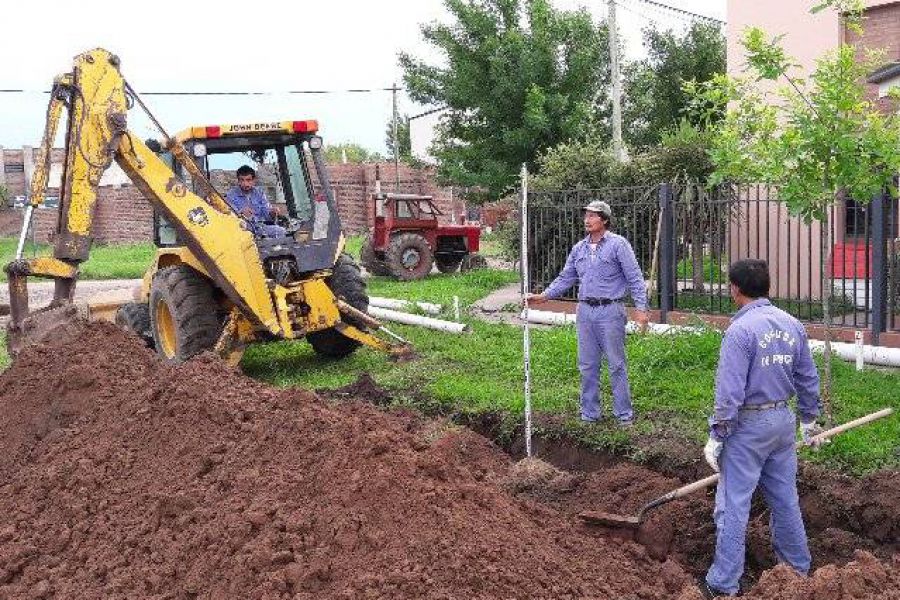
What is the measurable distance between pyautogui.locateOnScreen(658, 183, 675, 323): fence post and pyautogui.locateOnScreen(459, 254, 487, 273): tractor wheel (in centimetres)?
977

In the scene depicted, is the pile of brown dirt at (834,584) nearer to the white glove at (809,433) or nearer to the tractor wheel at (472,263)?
the white glove at (809,433)

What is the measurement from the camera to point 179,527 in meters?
4.63

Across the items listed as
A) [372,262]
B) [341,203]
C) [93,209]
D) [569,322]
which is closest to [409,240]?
[372,262]

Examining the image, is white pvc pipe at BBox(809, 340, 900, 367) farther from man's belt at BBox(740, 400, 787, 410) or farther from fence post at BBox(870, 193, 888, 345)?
man's belt at BBox(740, 400, 787, 410)

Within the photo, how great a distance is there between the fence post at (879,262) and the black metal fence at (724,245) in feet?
0.03

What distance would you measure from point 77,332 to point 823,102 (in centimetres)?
687

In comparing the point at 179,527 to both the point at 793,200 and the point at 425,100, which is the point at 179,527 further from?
the point at 425,100

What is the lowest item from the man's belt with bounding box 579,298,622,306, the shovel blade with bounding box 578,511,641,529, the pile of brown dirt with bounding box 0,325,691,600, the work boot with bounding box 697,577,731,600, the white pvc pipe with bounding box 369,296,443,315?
the work boot with bounding box 697,577,731,600

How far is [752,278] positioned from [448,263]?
661 inches

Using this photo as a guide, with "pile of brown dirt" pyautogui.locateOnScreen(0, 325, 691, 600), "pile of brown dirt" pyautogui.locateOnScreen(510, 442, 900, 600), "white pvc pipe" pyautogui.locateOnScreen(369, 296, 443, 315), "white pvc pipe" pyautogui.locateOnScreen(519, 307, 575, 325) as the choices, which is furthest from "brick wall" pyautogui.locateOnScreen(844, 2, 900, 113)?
"pile of brown dirt" pyautogui.locateOnScreen(0, 325, 691, 600)

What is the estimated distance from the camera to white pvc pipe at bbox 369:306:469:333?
11719 millimetres

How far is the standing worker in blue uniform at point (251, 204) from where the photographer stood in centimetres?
968

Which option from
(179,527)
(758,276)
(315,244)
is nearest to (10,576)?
(179,527)

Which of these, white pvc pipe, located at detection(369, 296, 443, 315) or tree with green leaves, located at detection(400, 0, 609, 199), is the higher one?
tree with green leaves, located at detection(400, 0, 609, 199)
